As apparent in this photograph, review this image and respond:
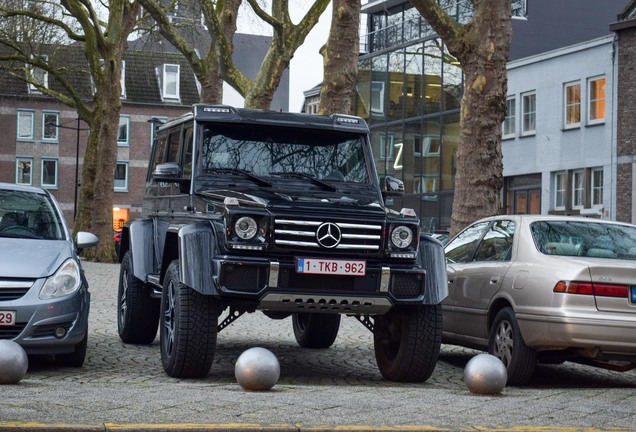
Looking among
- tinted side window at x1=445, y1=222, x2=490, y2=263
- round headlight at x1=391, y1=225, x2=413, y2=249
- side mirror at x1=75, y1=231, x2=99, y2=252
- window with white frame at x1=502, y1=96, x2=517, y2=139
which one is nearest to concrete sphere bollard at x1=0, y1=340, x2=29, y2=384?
side mirror at x1=75, y1=231, x2=99, y2=252

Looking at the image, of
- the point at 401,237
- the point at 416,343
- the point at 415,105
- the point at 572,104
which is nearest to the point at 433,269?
the point at 401,237

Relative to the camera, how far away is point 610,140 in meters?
39.7

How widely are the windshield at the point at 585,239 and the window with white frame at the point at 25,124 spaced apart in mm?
70877

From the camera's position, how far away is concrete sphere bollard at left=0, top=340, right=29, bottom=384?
9.02 metres

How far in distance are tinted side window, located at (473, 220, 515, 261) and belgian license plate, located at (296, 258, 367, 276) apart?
222cm

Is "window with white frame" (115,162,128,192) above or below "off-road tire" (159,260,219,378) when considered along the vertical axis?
above

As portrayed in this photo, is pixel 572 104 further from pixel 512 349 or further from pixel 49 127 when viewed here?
pixel 49 127

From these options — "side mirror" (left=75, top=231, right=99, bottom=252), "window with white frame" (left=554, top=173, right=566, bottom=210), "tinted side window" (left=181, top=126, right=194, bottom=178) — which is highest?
"window with white frame" (left=554, top=173, right=566, bottom=210)

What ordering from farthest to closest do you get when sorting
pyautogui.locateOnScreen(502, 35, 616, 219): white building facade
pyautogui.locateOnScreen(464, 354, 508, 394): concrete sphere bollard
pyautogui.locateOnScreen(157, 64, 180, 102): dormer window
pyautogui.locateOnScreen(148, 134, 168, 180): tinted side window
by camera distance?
pyautogui.locateOnScreen(157, 64, 180, 102): dormer window
pyautogui.locateOnScreen(502, 35, 616, 219): white building facade
pyautogui.locateOnScreen(148, 134, 168, 180): tinted side window
pyautogui.locateOnScreen(464, 354, 508, 394): concrete sphere bollard

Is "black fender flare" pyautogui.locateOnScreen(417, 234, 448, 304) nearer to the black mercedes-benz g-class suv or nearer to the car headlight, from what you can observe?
the black mercedes-benz g-class suv

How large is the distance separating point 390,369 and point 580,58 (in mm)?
32700

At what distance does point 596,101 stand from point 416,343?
105 feet

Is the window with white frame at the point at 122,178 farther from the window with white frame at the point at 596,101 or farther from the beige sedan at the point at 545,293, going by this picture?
the beige sedan at the point at 545,293

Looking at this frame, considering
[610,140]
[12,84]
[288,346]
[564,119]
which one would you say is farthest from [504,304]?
[12,84]
